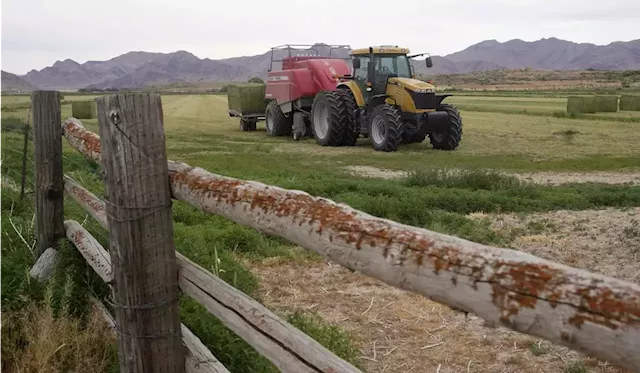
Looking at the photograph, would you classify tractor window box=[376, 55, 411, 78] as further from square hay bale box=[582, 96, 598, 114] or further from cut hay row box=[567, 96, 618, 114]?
square hay bale box=[582, 96, 598, 114]

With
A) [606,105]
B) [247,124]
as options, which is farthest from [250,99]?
[606,105]

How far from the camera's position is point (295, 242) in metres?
1.98

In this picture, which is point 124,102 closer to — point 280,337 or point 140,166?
point 140,166

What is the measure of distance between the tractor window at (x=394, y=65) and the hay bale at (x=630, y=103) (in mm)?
17657

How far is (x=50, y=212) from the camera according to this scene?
14.1 ft

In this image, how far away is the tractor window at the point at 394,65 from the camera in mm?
15906

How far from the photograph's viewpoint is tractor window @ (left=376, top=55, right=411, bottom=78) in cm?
1591

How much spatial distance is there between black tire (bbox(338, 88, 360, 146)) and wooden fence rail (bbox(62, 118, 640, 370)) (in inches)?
565

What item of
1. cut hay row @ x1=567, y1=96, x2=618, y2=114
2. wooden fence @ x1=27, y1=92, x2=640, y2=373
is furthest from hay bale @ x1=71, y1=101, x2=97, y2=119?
wooden fence @ x1=27, y1=92, x2=640, y2=373

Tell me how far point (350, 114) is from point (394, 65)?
1.66 metres

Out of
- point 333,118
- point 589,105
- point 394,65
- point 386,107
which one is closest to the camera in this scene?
point 386,107

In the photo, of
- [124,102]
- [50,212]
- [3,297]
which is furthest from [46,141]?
[124,102]

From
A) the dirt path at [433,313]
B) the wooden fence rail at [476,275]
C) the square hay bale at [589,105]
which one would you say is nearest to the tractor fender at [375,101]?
the dirt path at [433,313]

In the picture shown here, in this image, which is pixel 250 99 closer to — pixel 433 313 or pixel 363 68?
pixel 363 68
